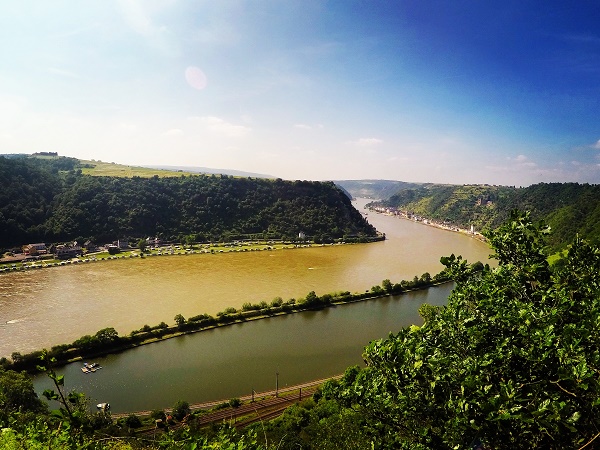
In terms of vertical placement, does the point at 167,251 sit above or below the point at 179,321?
above

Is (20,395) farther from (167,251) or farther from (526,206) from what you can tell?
(526,206)

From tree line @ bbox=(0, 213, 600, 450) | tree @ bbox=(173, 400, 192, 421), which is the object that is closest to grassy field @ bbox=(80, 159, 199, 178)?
tree @ bbox=(173, 400, 192, 421)

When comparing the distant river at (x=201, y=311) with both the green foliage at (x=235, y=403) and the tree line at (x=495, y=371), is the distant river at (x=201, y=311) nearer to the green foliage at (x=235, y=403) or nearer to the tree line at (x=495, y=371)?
the green foliage at (x=235, y=403)

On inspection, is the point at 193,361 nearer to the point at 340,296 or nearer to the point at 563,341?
the point at 340,296

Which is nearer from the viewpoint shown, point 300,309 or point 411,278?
point 300,309

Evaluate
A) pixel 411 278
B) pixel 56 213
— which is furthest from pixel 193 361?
pixel 56 213

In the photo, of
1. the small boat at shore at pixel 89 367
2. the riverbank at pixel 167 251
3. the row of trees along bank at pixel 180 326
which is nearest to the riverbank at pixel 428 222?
the riverbank at pixel 167 251

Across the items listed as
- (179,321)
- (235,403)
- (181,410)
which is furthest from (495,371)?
(179,321)

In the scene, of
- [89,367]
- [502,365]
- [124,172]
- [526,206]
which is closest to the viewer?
[502,365]
